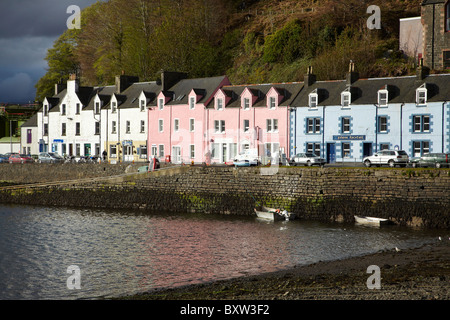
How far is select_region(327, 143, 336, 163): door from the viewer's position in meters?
50.4

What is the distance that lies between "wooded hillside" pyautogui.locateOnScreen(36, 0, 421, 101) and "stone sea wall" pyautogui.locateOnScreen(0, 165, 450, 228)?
80.8 ft

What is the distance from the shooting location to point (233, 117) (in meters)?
56.3

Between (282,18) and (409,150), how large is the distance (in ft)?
135

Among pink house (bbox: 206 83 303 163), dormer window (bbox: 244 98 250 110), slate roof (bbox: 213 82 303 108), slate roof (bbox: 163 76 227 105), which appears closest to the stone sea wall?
pink house (bbox: 206 83 303 163)

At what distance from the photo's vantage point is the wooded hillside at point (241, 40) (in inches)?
2530

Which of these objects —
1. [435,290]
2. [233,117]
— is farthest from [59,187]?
[435,290]

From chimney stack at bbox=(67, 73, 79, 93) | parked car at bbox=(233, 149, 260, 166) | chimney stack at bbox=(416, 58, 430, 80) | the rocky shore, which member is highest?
chimney stack at bbox=(67, 73, 79, 93)

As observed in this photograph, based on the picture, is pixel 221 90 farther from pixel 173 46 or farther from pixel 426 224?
pixel 426 224

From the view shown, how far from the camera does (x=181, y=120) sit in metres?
60.0

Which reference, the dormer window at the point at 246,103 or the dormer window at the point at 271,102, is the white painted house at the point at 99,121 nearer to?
the dormer window at the point at 246,103

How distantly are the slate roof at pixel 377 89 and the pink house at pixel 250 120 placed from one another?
1963 millimetres

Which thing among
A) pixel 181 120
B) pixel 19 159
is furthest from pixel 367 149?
pixel 19 159

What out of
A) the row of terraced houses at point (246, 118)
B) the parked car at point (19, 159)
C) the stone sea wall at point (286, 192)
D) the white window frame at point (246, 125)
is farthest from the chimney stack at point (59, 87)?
the white window frame at point (246, 125)

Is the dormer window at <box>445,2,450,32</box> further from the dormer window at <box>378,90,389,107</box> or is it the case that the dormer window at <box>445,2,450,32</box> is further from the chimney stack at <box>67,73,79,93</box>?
the chimney stack at <box>67,73,79,93</box>
